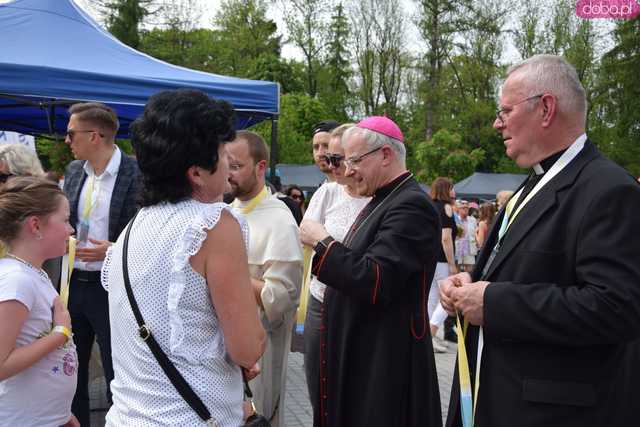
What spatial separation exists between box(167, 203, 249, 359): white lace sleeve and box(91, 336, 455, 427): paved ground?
349cm

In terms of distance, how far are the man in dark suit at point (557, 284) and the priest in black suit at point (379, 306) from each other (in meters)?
0.50

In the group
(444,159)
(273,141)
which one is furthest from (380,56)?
(273,141)

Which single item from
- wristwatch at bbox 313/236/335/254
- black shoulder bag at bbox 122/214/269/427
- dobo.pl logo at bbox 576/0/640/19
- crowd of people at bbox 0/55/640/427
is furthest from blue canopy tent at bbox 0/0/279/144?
dobo.pl logo at bbox 576/0/640/19

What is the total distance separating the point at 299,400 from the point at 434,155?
29349 mm

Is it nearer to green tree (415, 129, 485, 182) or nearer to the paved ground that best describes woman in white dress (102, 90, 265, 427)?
the paved ground

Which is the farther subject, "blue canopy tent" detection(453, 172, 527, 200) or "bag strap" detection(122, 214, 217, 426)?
"blue canopy tent" detection(453, 172, 527, 200)

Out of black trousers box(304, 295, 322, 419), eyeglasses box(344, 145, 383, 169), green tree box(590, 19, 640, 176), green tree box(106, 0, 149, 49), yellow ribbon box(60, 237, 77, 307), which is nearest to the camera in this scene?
eyeglasses box(344, 145, 383, 169)

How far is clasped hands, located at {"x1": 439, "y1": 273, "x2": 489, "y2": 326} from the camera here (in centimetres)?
215

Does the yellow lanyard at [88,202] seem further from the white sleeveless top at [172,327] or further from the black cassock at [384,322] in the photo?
the white sleeveless top at [172,327]

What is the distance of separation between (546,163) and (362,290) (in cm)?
92

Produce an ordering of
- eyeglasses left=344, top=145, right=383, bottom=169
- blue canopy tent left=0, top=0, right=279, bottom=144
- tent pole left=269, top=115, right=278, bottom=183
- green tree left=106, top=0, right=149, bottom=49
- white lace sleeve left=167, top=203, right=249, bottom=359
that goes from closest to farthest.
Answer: white lace sleeve left=167, top=203, right=249, bottom=359, eyeglasses left=344, top=145, right=383, bottom=169, blue canopy tent left=0, top=0, right=279, bottom=144, tent pole left=269, top=115, right=278, bottom=183, green tree left=106, top=0, right=149, bottom=49

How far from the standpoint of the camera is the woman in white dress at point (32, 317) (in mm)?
2316

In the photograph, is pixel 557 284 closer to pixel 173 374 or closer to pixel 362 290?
pixel 362 290

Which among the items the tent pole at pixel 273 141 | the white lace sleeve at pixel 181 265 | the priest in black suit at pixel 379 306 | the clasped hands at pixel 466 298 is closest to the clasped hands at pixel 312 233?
the priest in black suit at pixel 379 306
